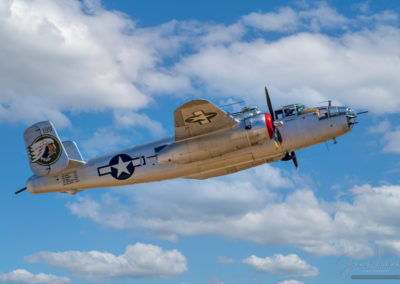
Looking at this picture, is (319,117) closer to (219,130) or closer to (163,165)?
(219,130)

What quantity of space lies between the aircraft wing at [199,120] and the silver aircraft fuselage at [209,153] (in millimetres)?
288

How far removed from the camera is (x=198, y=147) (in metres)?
23.4

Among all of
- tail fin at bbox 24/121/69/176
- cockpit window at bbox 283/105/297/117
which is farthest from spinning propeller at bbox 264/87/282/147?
tail fin at bbox 24/121/69/176

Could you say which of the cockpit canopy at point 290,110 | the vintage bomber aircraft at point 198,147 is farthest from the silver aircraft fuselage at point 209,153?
the cockpit canopy at point 290,110

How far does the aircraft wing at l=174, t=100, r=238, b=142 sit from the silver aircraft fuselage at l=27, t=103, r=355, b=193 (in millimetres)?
288

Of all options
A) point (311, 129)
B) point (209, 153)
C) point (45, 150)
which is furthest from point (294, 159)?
point (45, 150)

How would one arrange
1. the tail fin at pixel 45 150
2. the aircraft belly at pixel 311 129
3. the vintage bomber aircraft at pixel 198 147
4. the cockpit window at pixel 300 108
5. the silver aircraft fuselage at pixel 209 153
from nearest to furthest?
the vintage bomber aircraft at pixel 198 147 < the silver aircraft fuselage at pixel 209 153 < the aircraft belly at pixel 311 129 < the cockpit window at pixel 300 108 < the tail fin at pixel 45 150

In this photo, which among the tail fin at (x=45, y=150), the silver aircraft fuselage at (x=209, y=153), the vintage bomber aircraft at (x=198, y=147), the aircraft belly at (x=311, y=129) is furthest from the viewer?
the tail fin at (x=45, y=150)

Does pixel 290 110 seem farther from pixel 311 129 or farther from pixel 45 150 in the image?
pixel 45 150

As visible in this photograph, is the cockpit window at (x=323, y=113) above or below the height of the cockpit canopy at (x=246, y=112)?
below

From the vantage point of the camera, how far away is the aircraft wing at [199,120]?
72.2 feet

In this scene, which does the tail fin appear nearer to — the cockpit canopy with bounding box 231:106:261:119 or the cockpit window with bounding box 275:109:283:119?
the cockpit canopy with bounding box 231:106:261:119

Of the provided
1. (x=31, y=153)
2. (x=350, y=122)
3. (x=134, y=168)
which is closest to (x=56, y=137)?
(x=31, y=153)

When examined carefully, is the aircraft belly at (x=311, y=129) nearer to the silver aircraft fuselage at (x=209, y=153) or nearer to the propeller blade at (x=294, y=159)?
the silver aircraft fuselage at (x=209, y=153)
